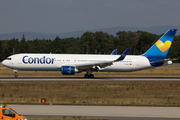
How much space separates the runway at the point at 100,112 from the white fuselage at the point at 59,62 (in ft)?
82.9

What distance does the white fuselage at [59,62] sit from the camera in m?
47.4

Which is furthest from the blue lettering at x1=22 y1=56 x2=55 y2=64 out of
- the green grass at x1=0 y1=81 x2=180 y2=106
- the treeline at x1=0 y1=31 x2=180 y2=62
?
the treeline at x1=0 y1=31 x2=180 y2=62

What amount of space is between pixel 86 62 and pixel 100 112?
96.8ft

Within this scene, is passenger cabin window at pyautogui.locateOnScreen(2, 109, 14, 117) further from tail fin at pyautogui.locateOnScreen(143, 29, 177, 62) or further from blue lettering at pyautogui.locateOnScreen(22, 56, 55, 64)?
tail fin at pyautogui.locateOnScreen(143, 29, 177, 62)

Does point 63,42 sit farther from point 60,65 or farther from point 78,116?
point 78,116

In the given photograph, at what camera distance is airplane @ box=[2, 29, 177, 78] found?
155 feet

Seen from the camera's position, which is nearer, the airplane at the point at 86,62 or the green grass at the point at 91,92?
the green grass at the point at 91,92

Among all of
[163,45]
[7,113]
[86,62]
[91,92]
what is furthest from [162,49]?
[7,113]

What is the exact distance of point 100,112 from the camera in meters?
20.3

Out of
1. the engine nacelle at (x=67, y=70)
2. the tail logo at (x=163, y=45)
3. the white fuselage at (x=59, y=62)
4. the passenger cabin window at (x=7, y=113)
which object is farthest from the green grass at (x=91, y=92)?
the tail logo at (x=163, y=45)

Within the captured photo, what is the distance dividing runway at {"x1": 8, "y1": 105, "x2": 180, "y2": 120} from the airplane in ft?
78.6

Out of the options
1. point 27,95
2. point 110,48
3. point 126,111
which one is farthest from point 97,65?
point 110,48

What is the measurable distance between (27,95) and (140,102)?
492 inches

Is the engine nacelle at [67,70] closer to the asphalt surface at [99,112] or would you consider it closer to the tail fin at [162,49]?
the tail fin at [162,49]
